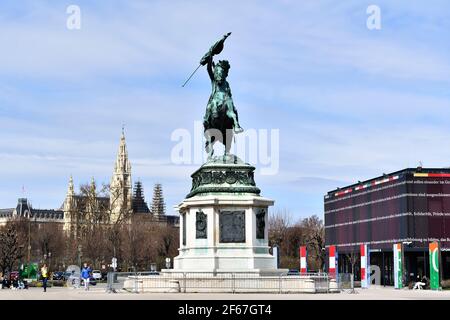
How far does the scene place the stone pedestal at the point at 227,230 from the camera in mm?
42656

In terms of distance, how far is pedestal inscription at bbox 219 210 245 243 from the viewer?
43000mm

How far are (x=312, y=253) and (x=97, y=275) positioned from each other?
6107 centimetres

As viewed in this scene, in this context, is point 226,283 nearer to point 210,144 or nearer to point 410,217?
point 210,144

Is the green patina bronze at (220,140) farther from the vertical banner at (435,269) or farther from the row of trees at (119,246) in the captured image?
the row of trees at (119,246)

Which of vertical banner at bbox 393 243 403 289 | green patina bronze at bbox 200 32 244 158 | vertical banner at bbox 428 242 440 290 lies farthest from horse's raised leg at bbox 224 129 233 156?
vertical banner at bbox 393 243 403 289

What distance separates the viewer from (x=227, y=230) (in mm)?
43094

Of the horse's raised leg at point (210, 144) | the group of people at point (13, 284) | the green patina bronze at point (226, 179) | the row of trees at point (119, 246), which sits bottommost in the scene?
the group of people at point (13, 284)

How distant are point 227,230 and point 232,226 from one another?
32 centimetres

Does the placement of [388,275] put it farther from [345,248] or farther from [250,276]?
[250,276]

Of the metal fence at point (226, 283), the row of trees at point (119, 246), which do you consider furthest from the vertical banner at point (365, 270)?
the row of trees at point (119, 246)

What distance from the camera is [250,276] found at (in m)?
41.6

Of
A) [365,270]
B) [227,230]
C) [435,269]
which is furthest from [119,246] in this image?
[227,230]
